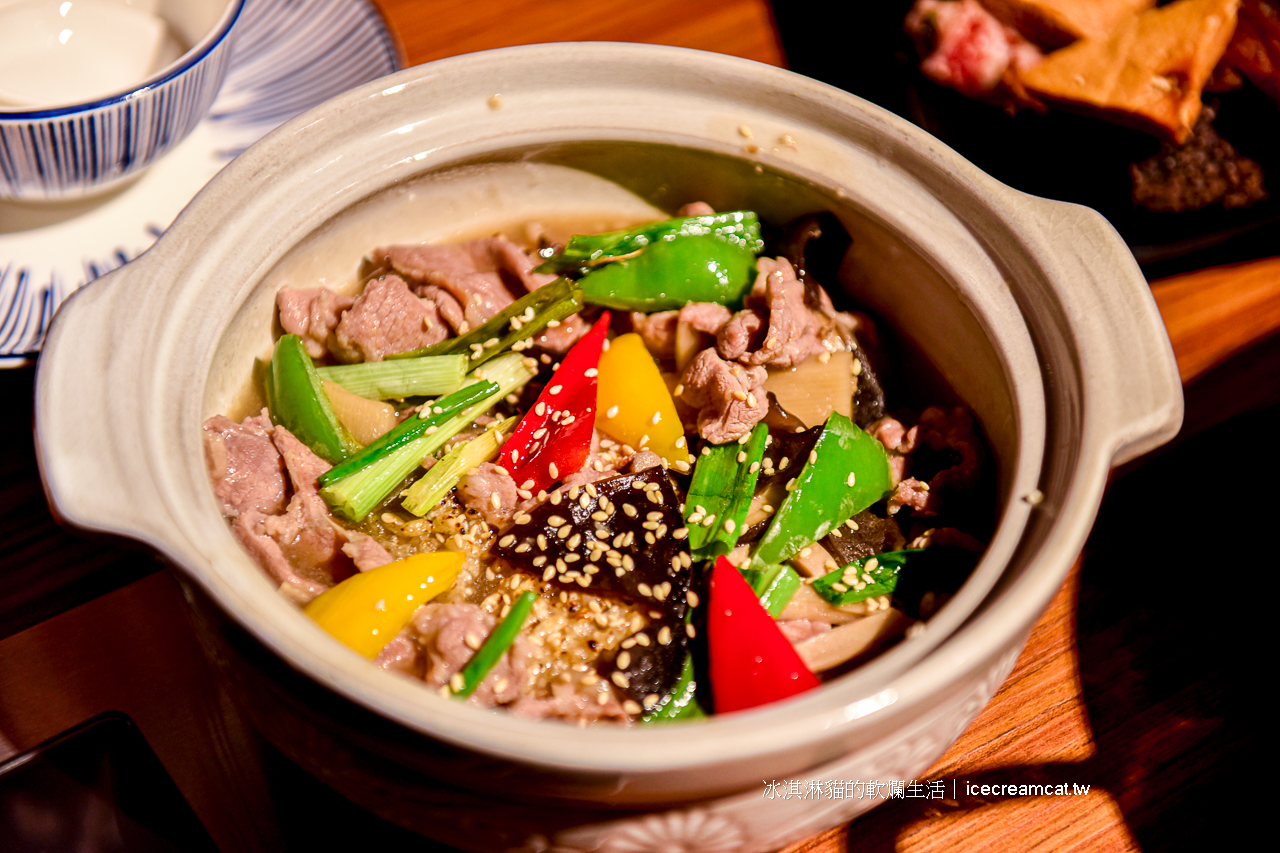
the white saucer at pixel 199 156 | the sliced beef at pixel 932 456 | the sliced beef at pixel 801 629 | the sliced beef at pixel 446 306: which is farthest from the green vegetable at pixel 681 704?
the white saucer at pixel 199 156

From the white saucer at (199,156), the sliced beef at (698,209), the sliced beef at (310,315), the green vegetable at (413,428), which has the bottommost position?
the green vegetable at (413,428)

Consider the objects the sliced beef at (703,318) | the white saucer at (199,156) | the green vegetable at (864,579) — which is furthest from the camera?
the white saucer at (199,156)

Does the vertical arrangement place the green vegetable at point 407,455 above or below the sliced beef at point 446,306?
below

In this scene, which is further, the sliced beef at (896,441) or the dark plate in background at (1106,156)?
the dark plate in background at (1106,156)

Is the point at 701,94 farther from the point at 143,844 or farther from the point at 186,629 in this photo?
the point at 143,844

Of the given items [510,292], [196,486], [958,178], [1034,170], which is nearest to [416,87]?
[510,292]

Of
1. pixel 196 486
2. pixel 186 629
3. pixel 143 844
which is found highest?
pixel 196 486

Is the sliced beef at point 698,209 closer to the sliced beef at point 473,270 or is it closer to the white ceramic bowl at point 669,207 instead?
the white ceramic bowl at point 669,207
